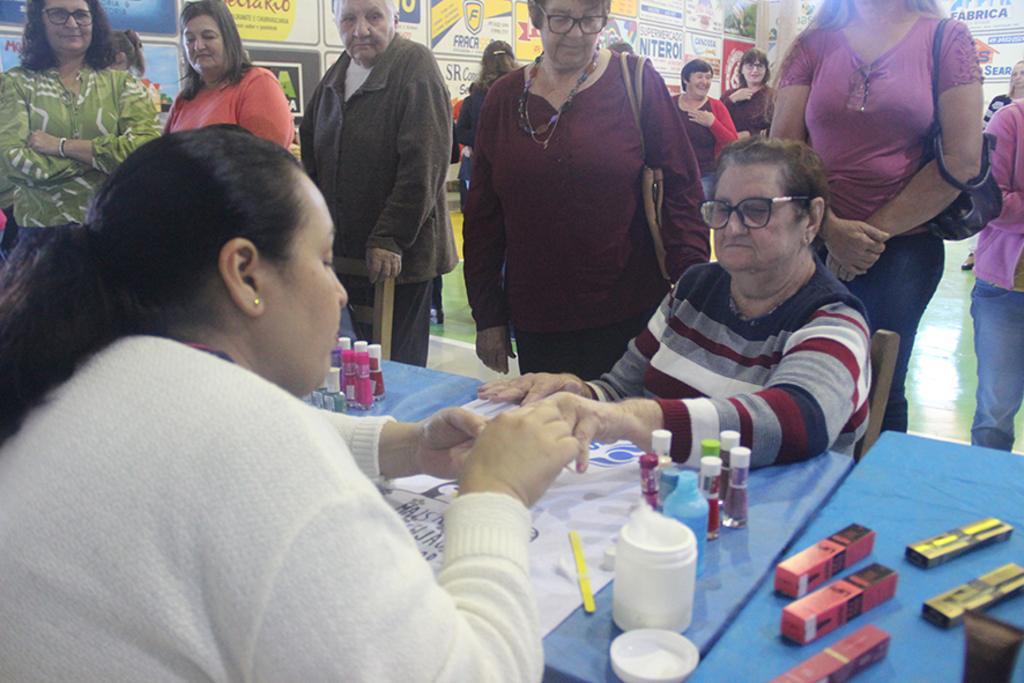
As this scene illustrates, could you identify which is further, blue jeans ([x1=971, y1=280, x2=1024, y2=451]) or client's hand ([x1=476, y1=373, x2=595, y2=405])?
blue jeans ([x1=971, y1=280, x2=1024, y2=451])

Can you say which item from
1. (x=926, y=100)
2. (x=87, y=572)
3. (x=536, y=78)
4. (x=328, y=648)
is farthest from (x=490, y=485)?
(x=926, y=100)

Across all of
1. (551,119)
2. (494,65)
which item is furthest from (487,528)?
(494,65)

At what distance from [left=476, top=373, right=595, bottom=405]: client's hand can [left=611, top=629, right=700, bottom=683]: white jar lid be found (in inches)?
33.0

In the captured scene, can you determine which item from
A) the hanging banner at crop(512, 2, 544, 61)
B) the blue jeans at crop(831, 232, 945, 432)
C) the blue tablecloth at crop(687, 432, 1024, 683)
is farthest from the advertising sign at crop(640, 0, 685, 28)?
the blue tablecloth at crop(687, 432, 1024, 683)

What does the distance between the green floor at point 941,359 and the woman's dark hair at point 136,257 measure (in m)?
3.41

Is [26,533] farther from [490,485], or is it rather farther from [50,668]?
[490,485]

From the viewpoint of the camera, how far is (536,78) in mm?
2225

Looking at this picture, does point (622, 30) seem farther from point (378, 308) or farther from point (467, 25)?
point (378, 308)

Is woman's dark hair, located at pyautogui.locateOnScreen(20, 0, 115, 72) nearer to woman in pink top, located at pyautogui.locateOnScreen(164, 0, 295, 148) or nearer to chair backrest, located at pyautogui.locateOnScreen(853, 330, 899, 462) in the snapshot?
woman in pink top, located at pyautogui.locateOnScreen(164, 0, 295, 148)

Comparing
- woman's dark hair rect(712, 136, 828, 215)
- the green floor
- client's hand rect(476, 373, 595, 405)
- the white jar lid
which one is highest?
woman's dark hair rect(712, 136, 828, 215)

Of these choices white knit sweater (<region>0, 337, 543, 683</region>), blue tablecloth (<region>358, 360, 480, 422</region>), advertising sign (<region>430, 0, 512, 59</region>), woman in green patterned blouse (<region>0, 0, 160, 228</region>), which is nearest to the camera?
white knit sweater (<region>0, 337, 543, 683</region>)

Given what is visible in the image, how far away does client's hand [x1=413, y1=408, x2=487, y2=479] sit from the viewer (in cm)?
130

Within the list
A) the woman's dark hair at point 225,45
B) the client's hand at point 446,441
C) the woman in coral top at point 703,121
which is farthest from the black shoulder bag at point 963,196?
the woman in coral top at point 703,121

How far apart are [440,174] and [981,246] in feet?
6.28
